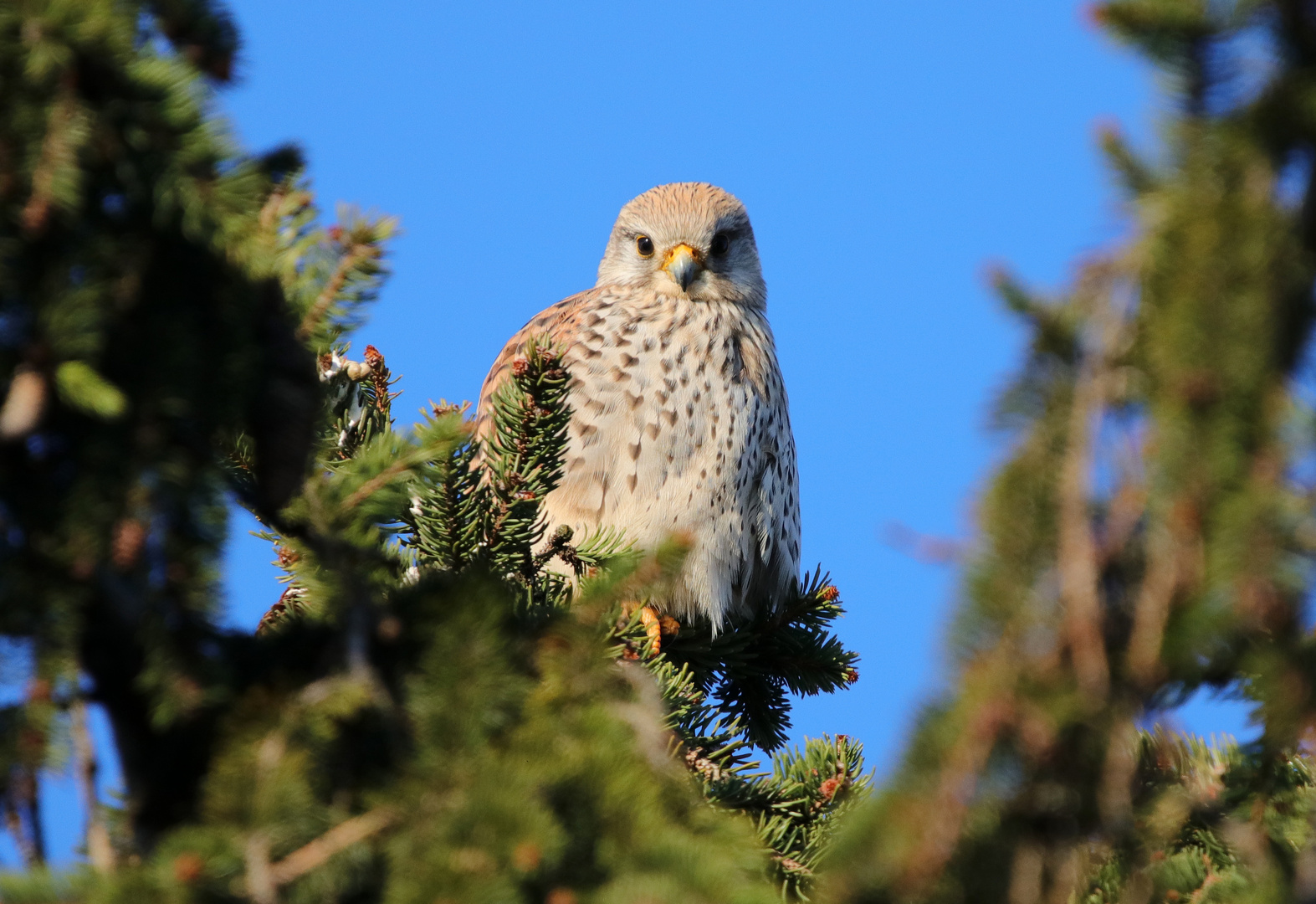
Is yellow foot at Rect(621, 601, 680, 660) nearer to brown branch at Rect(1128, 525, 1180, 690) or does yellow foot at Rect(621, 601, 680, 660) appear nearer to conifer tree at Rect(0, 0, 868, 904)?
conifer tree at Rect(0, 0, 868, 904)

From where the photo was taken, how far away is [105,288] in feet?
4.82

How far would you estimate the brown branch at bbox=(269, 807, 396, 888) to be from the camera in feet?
4.47

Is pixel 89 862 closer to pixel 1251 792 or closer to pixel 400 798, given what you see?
pixel 400 798

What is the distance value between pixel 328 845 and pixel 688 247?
4232 mm

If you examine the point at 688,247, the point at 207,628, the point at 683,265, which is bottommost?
the point at 207,628


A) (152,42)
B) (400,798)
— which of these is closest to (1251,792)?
(400,798)

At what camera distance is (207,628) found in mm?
1555

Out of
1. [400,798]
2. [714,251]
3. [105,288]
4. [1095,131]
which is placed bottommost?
[400,798]

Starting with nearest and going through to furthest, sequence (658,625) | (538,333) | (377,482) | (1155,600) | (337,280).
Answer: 1. (1155,600)
2. (337,280)
3. (377,482)
4. (658,625)
5. (538,333)

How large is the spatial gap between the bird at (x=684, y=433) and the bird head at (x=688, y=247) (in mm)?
16

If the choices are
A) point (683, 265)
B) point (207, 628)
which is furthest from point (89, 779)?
point (683, 265)

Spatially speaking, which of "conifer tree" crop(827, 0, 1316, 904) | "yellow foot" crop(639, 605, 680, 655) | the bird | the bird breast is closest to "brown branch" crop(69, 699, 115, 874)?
"conifer tree" crop(827, 0, 1316, 904)

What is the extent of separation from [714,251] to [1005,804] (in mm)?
4301

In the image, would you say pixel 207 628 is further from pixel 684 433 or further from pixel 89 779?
pixel 684 433
